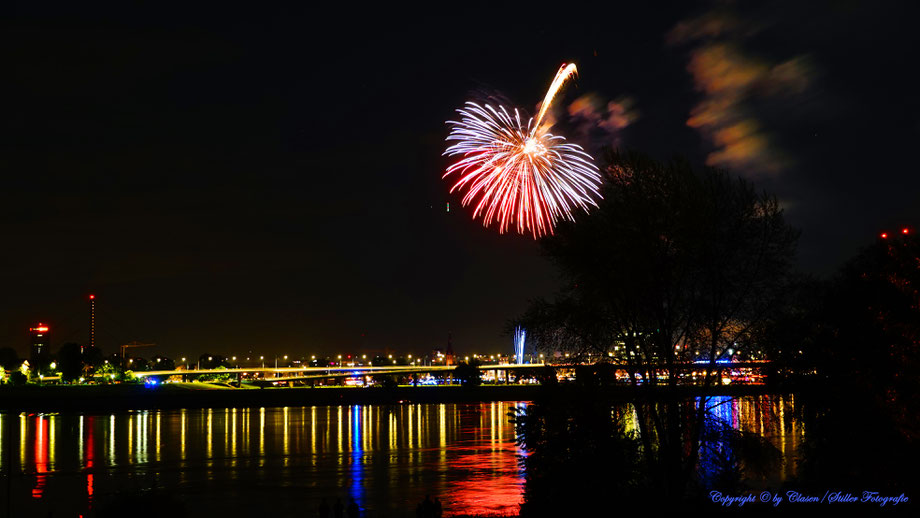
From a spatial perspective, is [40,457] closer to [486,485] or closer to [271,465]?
[271,465]

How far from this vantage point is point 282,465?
56938mm

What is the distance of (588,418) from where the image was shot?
2433 cm

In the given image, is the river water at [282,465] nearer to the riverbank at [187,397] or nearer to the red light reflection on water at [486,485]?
the red light reflection on water at [486,485]

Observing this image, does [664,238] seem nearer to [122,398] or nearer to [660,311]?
[660,311]

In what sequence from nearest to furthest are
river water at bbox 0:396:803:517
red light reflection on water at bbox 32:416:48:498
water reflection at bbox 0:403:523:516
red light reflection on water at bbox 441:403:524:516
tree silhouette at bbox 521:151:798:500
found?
tree silhouette at bbox 521:151:798:500 → red light reflection on water at bbox 441:403:524:516 → river water at bbox 0:396:803:517 → water reflection at bbox 0:403:523:516 → red light reflection on water at bbox 32:416:48:498

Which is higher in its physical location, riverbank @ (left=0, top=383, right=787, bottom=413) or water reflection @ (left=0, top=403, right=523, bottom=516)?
water reflection @ (left=0, top=403, right=523, bottom=516)

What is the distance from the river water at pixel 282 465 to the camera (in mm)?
38562

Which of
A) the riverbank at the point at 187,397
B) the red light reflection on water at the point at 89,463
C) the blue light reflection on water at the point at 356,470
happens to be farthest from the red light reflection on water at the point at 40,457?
the riverbank at the point at 187,397

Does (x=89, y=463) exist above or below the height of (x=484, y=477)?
below

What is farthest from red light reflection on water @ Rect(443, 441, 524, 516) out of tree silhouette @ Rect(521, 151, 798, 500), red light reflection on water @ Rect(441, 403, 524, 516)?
tree silhouette @ Rect(521, 151, 798, 500)

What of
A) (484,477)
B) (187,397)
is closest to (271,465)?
(484,477)

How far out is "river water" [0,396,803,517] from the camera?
38.6 meters

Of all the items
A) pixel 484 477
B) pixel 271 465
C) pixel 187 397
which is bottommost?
pixel 187 397

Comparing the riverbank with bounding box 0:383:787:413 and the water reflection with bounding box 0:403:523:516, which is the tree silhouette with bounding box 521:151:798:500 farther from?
the riverbank with bounding box 0:383:787:413
